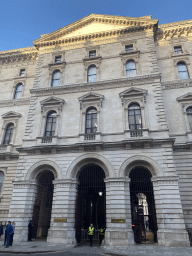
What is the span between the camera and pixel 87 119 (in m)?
19.0

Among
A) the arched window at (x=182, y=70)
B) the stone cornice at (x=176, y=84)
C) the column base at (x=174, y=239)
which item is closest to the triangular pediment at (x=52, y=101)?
the stone cornice at (x=176, y=84)

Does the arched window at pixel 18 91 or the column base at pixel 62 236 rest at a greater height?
the arched window at pixel 18 91

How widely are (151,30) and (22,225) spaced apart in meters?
23.7

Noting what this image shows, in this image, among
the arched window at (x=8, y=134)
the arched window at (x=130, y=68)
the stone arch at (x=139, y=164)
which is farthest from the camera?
the arched window at (x=8, y=134)

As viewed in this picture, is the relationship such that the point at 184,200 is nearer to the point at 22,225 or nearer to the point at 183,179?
the point at 183,179

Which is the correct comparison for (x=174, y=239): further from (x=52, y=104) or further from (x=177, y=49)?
(x=177, y=49)

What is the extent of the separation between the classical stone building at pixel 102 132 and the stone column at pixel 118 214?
7 cm

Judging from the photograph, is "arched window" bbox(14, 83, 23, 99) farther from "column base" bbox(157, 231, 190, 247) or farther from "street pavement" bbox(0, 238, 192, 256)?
"column base" bbox(157, 231, 190, 247)

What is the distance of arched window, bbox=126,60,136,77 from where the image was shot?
803 inches

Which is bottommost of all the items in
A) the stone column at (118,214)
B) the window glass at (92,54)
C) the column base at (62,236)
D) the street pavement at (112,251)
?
the street pavement at (112,251)

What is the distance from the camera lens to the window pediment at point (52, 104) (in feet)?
65.1

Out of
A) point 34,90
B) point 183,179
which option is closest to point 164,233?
point 183,179

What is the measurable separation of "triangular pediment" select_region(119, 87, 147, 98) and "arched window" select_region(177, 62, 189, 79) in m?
5.53

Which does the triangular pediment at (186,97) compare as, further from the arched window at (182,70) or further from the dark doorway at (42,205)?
the dark doorway at (42,205)
